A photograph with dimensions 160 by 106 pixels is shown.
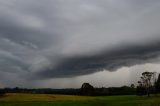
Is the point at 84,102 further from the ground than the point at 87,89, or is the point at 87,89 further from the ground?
the point at 87,89

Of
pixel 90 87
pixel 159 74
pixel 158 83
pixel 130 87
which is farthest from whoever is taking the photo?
pixel 130 87

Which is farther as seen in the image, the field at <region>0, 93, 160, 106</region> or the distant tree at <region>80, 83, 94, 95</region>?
the distant tree at <region>80, 83, 94, 95</region>

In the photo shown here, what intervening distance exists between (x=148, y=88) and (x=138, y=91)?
7062mm

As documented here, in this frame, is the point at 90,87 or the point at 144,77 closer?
the point at 144,77

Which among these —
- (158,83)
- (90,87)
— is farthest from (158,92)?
(90,87)

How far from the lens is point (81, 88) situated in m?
172

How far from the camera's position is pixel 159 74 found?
156750 mm

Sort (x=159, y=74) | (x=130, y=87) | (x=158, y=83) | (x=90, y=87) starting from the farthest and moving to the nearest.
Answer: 1. (x=130, y=87)
2. (x=90, y=87)
3. (x=159, y=74)
4. (x=158, y=83)

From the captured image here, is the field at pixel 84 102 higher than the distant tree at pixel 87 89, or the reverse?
the distant tree at pixel 87 89

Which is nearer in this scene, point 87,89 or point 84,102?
point 84,102

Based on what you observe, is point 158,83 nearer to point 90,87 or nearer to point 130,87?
point 90,87

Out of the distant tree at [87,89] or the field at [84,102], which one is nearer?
the field at [84,102]

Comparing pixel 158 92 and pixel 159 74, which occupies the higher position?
pixel 159 74

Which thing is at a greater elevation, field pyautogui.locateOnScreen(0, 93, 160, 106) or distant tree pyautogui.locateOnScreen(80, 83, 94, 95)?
distant tree pyautogui.locateOnScreen(80, 83, 94, 95)
